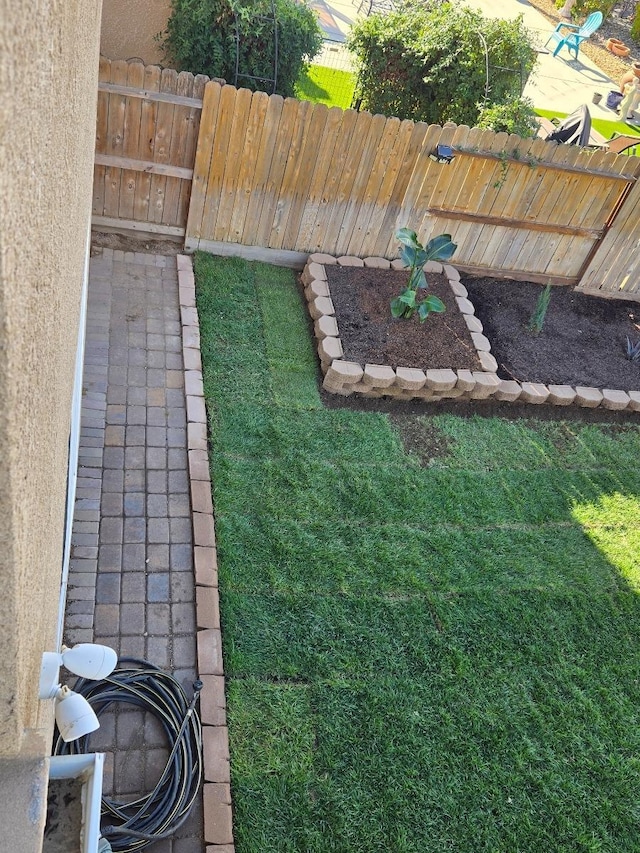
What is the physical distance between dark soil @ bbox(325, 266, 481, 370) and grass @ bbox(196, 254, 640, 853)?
51 cm

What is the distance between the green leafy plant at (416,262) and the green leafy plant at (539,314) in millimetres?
1235

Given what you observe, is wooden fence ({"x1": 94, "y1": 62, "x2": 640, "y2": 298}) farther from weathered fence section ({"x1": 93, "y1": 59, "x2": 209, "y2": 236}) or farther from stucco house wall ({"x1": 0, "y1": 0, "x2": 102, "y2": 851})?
stucco house wall ({"x1": 0, "y1": 0, "x2": 102, "y2": 851})

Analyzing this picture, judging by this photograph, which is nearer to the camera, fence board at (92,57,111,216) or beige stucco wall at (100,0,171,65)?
fence board at (92,57,111,216)

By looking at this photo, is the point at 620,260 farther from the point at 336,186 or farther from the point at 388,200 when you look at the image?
the point at 336,186

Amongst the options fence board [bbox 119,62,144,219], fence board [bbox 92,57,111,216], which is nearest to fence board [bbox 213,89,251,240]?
fence board [bbox 119,62,144,219]

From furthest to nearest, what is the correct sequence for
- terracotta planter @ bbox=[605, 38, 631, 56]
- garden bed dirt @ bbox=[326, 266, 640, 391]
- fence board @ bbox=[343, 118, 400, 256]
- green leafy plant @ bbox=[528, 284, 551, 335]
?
terracotta planter @ bbox=[605, 38, 631, 56] → green leafy plant @ bbox=[528, 284, 551, 335] → fence board @ bbox=[343, 118, 400, 256] → garden bed dirt @ bbox=[326, 266, 640, 391]

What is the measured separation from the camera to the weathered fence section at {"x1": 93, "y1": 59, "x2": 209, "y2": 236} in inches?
234

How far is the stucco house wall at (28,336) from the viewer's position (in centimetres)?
82

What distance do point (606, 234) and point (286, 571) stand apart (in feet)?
19.4

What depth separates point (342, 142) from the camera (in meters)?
6.54

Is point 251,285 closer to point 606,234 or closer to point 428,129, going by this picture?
point 428,129

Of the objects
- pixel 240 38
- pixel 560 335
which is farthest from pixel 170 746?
pixel 240 38

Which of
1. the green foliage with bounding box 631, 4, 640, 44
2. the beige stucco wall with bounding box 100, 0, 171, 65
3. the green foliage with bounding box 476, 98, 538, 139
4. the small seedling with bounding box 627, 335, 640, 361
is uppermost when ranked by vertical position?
the green foliage with bounding box 631, 4, 640, 44

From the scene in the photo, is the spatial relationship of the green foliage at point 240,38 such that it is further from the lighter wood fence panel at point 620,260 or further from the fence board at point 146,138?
the lighter wood fence panel at point 620,260
